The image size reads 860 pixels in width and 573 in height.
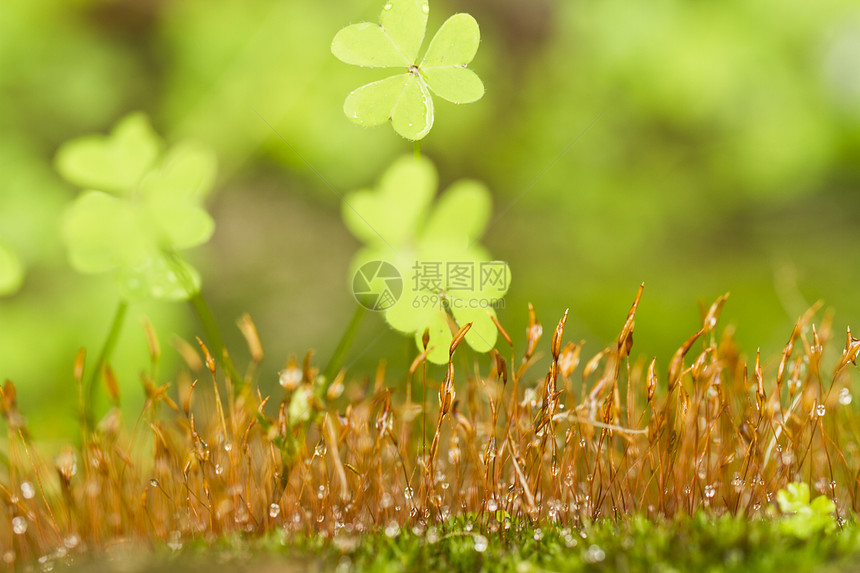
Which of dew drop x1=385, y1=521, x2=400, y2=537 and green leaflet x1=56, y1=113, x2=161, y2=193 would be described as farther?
green leaflet x1=56, y1=113, x2=161, y2=193

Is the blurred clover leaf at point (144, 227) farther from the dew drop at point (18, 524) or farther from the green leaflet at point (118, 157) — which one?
the dew drop at point (18, 524)

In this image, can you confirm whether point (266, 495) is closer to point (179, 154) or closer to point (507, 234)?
point (179, 154)

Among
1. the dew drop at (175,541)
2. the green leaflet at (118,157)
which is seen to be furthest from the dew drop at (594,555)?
the green leaflet at (118,157)

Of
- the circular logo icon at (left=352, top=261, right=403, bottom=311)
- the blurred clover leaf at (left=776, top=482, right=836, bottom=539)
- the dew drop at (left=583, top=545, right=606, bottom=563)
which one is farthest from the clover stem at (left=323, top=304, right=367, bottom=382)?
the blurred clover leaf at (left=776, top=482, right=836, bottom=539)
